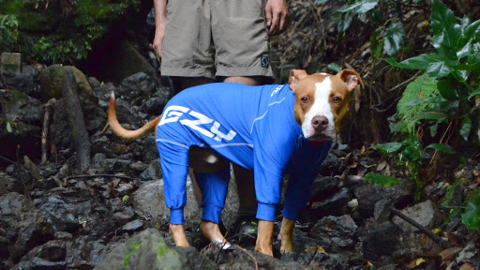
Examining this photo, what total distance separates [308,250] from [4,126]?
3.27m

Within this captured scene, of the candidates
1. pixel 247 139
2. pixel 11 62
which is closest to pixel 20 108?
pixel 11 62

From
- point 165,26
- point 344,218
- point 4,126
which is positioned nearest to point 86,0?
point 4,126

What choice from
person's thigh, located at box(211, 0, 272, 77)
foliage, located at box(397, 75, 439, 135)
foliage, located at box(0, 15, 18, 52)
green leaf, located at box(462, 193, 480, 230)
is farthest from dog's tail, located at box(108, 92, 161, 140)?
foliage, located at box(0, 15, 18, 52)

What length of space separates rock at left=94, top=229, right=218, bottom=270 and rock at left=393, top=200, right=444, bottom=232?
73.3 inches

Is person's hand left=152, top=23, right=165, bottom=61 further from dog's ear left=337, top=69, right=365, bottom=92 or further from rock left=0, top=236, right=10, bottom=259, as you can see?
rock left=0, top=236, right=10, bottom=259

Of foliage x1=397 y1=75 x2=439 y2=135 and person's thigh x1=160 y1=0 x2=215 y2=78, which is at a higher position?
person's thigh x1=160 y1=0 x2=215 y2=78

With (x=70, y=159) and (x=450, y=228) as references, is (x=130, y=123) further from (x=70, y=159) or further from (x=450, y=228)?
(x=450, y=228)

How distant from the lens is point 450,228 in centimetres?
396

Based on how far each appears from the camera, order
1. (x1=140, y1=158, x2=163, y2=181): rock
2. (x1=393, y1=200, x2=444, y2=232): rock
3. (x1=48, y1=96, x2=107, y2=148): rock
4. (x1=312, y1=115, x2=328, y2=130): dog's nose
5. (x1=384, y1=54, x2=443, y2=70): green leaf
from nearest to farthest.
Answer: (x1=384, y1=54, x2=443, y2=70): green leaf < (x1=312, y1=115, x2=328, y2=130): dog's nose < (x1=393, y1=200, x2=444, y2=232): rock < (x1=140, y1=158, x2=163, y2=181): rock < (x1=48, y1=96, x2=107, y2=148): rock

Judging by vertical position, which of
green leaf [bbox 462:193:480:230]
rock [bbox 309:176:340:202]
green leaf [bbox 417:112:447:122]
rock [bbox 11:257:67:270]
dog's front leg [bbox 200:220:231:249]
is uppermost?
green leaf [bbox 417:112:447:122]

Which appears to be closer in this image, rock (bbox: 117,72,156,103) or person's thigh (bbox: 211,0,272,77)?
person's thigh (bbox: 211,0,272,77)

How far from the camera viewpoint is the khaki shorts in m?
4.09

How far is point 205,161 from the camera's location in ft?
12.4

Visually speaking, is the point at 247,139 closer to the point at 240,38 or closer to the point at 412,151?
the point at 240,38
